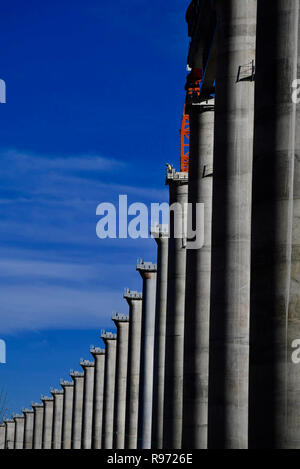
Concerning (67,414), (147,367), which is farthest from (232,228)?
(67,414)

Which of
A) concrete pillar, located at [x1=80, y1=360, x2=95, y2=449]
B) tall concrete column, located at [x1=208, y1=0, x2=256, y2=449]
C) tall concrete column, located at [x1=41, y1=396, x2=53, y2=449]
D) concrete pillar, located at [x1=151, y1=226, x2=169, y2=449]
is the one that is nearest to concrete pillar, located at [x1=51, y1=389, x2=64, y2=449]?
tall concrete column, located at [x1=41, y1=396, x2=53, y2=449]

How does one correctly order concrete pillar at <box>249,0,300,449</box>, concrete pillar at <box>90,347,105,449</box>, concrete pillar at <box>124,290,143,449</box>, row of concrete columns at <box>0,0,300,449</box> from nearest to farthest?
concrete pillar at <box>249,0,300,449</box>
row of concrete columns at <box>0,0,300,449</box>
concrete pillar at <box>124,290,143,449</box>
concrete pillar at <box>90,347,105,449</box>

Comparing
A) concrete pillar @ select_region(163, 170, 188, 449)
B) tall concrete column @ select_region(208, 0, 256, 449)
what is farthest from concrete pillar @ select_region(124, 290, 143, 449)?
tall concrete column @ select_region(208, 0, 256, 449)

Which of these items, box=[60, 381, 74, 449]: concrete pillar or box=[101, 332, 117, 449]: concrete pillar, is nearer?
box=[101, 332, 117, 449]: concrete pillar

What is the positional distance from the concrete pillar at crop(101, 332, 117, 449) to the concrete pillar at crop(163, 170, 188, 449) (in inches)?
2478

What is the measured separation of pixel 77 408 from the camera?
532ft

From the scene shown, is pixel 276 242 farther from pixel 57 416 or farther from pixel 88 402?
pixel 57 416

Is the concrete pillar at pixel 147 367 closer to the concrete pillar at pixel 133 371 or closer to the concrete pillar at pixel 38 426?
the concrete pillar at pixel 133 371

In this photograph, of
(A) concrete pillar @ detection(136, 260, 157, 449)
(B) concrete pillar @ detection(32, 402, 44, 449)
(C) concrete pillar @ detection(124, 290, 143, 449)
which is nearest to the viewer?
(A) concrete pillar @ detection(136, 260, 157, 449)

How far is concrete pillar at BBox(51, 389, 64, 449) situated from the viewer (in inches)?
6761

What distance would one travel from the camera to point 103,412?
129 meters

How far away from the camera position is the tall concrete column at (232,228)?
3869cm

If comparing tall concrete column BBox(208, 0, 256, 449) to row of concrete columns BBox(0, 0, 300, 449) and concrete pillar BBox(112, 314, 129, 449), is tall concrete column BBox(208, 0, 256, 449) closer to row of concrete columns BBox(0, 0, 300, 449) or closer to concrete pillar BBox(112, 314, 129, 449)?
row of concrete columns BBox(0, 0, 300, 449)
